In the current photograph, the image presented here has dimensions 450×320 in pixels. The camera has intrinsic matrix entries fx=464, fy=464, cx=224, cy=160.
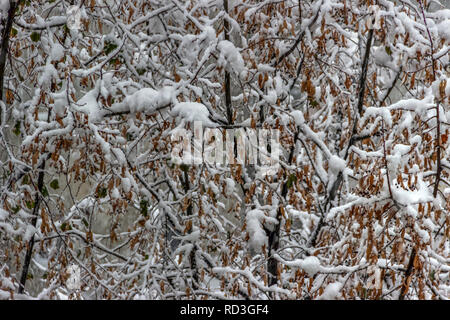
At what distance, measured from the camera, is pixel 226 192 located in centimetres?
431

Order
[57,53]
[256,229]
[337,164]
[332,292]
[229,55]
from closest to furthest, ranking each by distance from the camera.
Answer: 1. [332,292]
2. [57,53]
3. [229,55]
4. [337,164]
5. [256,229]

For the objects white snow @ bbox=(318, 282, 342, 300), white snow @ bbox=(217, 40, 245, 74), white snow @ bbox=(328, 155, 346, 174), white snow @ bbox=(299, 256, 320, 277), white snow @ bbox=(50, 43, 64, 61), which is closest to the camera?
white snow @ bbox=(318, 282, 342, 300)

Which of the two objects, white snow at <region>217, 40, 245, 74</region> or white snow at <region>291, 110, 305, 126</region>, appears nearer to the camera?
white snow at <region>217, 40, 245, 74</region>

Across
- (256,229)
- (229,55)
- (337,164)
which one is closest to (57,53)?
(229,55)

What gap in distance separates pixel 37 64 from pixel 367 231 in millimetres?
3327

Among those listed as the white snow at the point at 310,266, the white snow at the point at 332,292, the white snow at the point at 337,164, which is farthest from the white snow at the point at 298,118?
the white snow at the point at 332,292

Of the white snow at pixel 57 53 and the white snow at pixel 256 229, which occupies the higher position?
the white snow at pixel 57 53

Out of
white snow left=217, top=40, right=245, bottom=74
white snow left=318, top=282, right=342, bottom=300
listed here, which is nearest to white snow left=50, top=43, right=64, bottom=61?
white snow left=217, top=40, right=245, bottom=74

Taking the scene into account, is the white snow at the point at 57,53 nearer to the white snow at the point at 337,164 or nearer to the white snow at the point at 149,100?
the white snow at the point at 149,100

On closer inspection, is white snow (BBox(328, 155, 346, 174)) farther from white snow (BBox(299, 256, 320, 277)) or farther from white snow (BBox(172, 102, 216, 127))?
white snow (BBox(172, 102, 216, 127))

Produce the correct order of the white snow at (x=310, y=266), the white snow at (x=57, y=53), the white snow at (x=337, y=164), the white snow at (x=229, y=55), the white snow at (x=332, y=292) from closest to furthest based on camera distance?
the white snow at (x=332, y=292) → the white snow at (x=310, y=266) → the white snow at (x=57, y=53) → the white snow at (x=229, y=55) → the white snow at (x=337, y=164)

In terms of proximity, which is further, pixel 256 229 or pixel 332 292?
pixel 256 229

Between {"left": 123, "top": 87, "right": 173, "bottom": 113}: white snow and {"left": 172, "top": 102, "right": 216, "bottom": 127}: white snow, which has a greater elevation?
{"left": 123, "top": 87, "right": 173, "bottom": 113}: white snow

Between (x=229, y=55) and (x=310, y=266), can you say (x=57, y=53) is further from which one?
(x=310, y=266)
